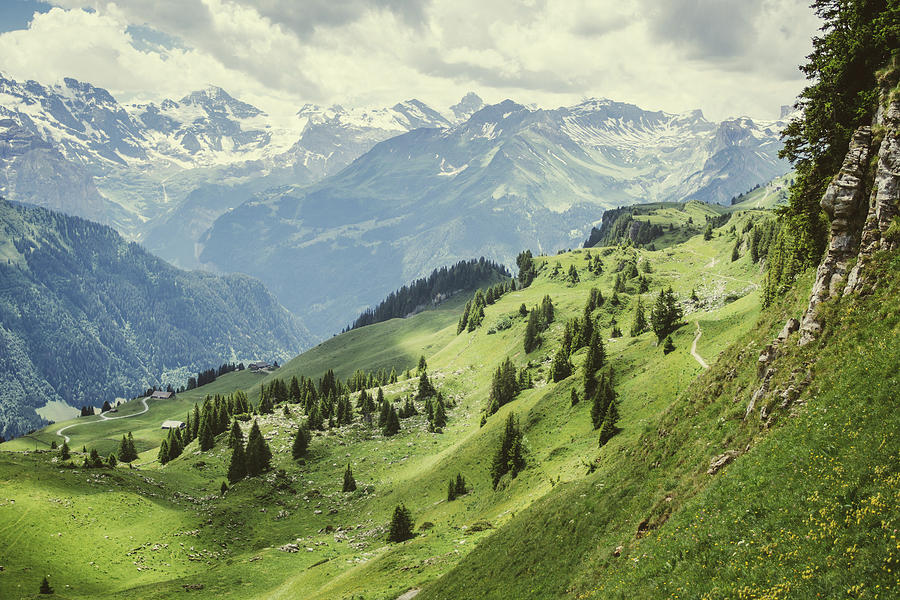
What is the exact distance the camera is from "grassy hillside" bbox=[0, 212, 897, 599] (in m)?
27.5

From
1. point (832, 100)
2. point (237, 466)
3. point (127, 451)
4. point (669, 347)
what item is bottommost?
point (237, 466)

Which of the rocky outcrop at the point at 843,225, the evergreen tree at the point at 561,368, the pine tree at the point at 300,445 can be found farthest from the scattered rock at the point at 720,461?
the pine tree at the point at 300,445

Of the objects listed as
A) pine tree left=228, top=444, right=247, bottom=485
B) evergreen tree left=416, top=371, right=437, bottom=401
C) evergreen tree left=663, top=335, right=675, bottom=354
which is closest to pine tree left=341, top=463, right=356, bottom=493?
pine tree left=228, top=444, right=247, bottom=485

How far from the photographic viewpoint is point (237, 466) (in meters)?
99.3

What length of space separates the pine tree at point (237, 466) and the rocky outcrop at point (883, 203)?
328 ft

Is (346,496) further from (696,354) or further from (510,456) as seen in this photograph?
(696,354)

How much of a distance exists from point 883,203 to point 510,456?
170 feet

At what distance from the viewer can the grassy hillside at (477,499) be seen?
90.4 ft

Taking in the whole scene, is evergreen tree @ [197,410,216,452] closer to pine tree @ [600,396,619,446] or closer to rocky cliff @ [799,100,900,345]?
pine tree @ [600,396,619,446]

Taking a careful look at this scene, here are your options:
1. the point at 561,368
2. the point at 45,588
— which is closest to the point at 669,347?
the point at 561,368

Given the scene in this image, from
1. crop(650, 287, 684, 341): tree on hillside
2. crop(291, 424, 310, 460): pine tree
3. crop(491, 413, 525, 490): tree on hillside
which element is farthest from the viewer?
crop(291, 424, 310, 460): pine tree

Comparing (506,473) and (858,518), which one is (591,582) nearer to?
(858,518)

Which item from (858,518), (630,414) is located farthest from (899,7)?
(630,414)

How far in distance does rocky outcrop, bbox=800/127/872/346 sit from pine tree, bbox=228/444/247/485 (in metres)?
97.2
